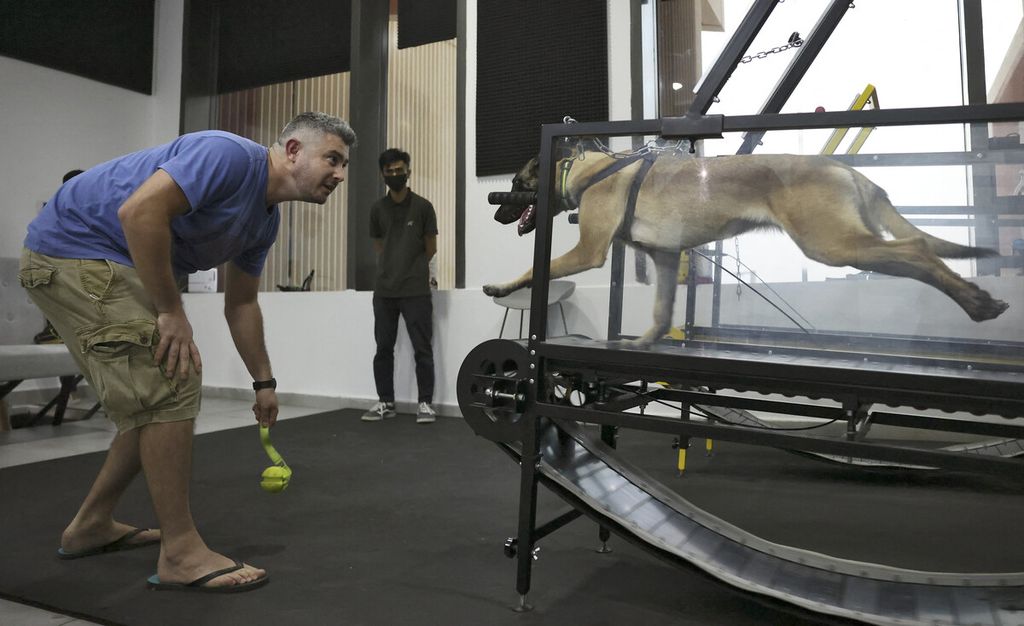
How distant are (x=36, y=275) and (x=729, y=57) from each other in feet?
5.02

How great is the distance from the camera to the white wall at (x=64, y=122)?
477 centimetres

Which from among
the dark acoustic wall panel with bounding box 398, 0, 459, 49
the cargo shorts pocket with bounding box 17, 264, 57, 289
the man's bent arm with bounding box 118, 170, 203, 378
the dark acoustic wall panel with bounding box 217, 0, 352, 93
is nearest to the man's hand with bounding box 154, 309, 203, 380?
the man's bent arm with bounding box 118, 170, 203, 378

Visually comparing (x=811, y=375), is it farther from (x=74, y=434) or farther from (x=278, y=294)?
(x=278, y=294)

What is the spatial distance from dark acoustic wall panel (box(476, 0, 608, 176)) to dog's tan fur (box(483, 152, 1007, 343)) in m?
2.51

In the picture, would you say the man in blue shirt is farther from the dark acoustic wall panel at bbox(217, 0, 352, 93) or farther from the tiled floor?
the dark acoustic wall panel at bbox(217, 0, 352, 93)

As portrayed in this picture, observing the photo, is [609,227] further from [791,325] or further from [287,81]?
[287,81]

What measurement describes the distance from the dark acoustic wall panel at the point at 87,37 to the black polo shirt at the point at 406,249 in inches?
115

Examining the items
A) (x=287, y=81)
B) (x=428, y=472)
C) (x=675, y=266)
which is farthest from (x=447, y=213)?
(x=675, y=266)

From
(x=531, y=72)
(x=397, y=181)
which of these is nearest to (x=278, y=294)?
(x=397, y=181)

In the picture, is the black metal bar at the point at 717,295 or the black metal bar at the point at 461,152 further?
the black metal bar at the point at 461,152

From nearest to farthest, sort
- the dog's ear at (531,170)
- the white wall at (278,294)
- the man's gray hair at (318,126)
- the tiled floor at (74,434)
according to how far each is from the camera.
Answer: the man's gray hair at (318,126) < the dog's ear at (531,170) < the tiled floor at (74,434) < the white wall at (278,294)

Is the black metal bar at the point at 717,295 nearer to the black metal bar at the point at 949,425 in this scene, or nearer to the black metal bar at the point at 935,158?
the black metal bar at the point at 935,158

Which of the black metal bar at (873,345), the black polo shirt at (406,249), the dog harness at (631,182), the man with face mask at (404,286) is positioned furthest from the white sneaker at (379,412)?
the black metal bar at (873,345)

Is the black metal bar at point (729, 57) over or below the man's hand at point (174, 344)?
over
